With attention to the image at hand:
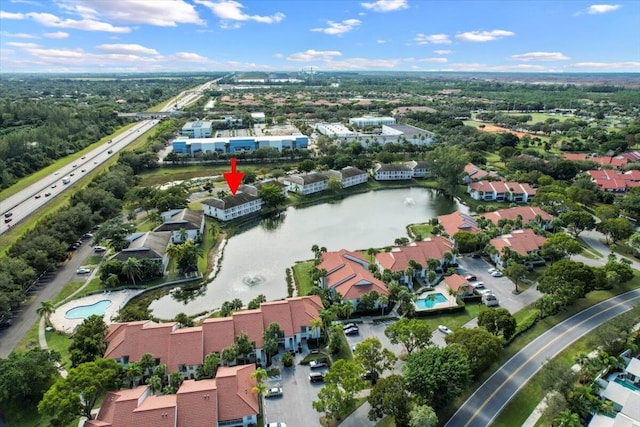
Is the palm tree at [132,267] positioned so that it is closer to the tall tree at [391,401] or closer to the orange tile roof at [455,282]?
the tall tree at [391,401]

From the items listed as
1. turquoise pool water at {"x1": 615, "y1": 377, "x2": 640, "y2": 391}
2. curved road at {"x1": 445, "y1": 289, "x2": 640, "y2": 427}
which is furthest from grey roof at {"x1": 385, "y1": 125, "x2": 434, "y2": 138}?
turquoise pool water at {"x1": 615, "y1": 377, "x2": 640, "y2": 391}

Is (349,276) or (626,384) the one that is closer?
(626,384)

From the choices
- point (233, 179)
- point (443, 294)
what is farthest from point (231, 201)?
point (443, 294)

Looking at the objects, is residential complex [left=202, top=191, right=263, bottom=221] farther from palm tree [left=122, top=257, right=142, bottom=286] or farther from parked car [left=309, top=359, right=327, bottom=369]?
parked car [left=309, top=359, right=327, bottom=369]

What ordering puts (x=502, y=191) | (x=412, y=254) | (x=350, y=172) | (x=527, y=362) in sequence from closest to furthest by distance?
(x=527, y=362) → (x=412, y=254) → (x=502, y=191) → (x=350, y=172)

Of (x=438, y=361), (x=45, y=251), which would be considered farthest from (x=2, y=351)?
(x=438, y=361)

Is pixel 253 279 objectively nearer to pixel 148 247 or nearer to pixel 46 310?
pixel 148 247

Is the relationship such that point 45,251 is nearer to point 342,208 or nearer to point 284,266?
point 284,266
